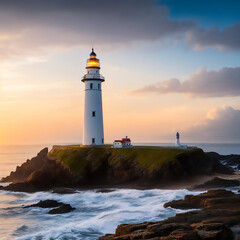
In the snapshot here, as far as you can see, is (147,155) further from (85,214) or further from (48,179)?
(85,214)

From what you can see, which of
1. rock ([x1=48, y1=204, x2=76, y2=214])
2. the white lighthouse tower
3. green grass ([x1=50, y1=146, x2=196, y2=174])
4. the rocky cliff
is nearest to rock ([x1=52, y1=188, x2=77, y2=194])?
the rocky cliff

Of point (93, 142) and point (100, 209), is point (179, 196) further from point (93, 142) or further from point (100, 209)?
point (93, 142)

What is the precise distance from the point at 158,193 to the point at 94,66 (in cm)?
2762

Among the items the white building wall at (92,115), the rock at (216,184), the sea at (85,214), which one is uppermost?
the white building wall at (92,115)

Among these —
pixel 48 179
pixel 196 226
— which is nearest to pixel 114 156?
pixel 48 179

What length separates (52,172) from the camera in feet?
157

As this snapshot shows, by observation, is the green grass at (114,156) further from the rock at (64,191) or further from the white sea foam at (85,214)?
the white sea foam at (85,214)

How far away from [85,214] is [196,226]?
14.2m

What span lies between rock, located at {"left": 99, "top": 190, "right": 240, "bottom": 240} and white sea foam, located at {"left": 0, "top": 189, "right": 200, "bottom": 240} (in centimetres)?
445

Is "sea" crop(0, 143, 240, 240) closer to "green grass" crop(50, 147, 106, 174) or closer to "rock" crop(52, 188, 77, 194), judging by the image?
"rock" crop(52, 188, 77, 194)

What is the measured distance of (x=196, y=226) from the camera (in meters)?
18.1

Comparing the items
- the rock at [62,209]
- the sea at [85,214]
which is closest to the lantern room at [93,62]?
the sea at [85,214]

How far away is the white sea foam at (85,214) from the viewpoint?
2453 cm

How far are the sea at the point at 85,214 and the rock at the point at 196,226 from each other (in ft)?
14.6
